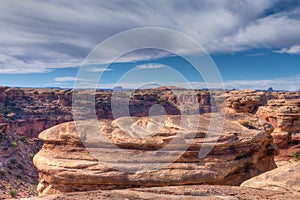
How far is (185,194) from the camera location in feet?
26.4

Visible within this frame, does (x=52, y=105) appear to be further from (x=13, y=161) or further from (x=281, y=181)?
(x=281, y=181)

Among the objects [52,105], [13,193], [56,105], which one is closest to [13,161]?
[13,193]

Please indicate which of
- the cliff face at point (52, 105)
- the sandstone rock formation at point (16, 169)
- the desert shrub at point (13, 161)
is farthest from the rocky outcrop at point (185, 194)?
the cliff face at point (52, 105)

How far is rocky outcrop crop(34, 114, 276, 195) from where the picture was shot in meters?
14.7

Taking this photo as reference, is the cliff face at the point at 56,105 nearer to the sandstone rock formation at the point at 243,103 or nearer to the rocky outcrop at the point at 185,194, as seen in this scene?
the sandstone rock formation at the point at 243,103

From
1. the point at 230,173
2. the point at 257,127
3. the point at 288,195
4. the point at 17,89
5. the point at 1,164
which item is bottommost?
the point at 1,164

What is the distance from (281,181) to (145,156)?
7.66 metres

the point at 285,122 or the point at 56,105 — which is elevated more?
the point at 56,105

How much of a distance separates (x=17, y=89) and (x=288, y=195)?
271 ft

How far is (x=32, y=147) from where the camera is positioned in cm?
5150

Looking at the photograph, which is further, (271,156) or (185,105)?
(185,105)

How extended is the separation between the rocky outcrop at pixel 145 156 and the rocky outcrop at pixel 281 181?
5.62m

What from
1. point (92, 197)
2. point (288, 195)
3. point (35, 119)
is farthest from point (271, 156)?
point (35, 119)

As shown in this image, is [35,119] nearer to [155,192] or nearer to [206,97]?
[206,97]
